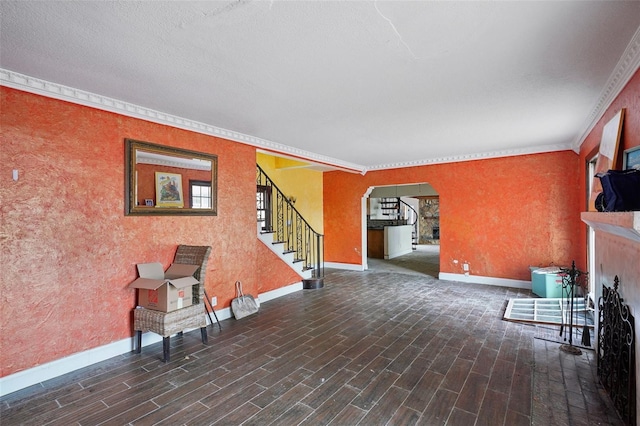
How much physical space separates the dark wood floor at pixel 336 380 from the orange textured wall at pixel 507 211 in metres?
2.29

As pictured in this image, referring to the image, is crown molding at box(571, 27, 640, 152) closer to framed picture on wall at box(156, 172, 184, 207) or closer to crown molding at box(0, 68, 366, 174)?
crown molding at box(0, 68, 366, 174)

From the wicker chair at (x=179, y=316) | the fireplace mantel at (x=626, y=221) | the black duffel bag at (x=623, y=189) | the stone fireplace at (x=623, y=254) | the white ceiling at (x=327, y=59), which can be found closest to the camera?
the fireplace mantel at (x=626, y=221)

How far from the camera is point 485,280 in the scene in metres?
6.14

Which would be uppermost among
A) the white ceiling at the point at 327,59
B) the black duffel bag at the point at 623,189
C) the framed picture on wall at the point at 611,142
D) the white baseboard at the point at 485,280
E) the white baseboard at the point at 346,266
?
the white ceiling at the point at 327,59

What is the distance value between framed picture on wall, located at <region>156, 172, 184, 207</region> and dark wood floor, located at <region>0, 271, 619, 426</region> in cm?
163

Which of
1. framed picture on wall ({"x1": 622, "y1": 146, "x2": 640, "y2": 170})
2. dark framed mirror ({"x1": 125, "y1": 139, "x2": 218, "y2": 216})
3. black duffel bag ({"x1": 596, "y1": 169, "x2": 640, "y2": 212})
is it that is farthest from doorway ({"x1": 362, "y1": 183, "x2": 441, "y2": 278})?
black duffel bag ({"x1": 596, "y1": 169, "x2": 640, "y2": 212})

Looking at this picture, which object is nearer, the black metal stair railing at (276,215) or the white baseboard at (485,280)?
the white baseboard at (485,280)

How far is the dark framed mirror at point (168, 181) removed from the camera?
328 cm

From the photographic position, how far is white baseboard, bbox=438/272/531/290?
5770 mm

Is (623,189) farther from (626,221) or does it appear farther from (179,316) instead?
(179,316)

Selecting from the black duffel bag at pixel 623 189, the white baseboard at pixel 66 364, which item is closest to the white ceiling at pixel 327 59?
the black duffel bag at pixel 623 189

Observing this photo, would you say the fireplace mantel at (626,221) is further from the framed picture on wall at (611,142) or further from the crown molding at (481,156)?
the crown molding at (481,156)

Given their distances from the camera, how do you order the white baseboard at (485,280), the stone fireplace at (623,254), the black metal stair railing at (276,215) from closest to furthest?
1. the stone fireplace at (623,254)
2. the white baseboard at (485,280)
3. the black metal stair railing at (276,215)

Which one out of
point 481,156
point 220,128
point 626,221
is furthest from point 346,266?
point 626,221
